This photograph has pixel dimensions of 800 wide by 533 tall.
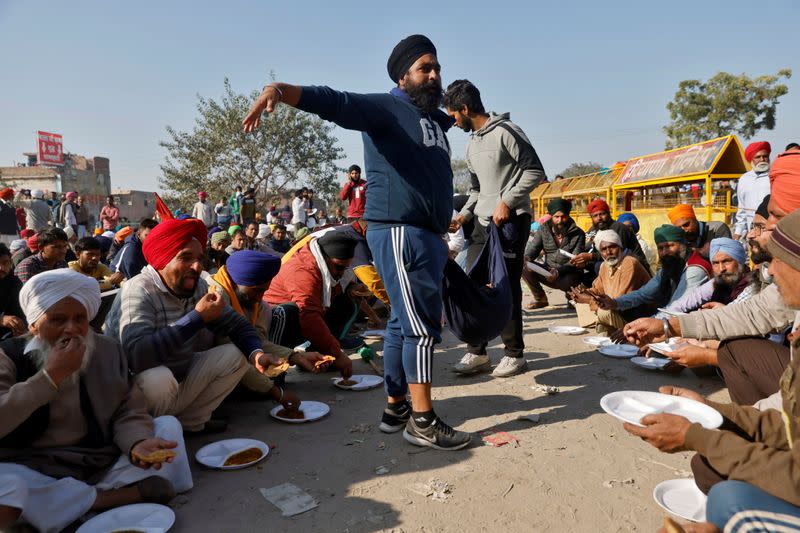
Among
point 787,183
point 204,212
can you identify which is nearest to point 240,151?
point 204,212

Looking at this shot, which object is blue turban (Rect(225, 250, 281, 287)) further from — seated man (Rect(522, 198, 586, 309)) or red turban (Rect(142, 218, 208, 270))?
Answer: seated man (Rect(522, 198, 586, 309))

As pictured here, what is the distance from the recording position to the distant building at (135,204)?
39.5 meters

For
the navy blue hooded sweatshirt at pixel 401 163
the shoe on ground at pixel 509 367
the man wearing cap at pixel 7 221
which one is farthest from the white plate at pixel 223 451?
the man wearing cap at pixel 7 221

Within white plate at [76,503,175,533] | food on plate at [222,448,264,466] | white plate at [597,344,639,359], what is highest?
white plate at [597,344,639,359]

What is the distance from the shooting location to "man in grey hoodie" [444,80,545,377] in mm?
4059

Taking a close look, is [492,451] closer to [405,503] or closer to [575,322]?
[405,503]

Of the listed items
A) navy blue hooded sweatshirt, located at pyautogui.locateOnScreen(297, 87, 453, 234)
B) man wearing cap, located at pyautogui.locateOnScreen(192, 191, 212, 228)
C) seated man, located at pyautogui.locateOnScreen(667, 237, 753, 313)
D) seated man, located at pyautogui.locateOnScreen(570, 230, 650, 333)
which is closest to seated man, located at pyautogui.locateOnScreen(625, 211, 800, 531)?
navy blue hooded sweatshirt, located at pyautogui.locateOnScreen(297, 87, 453, 234)

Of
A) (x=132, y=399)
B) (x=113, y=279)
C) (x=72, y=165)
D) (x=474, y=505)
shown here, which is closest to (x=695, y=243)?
(x=474, y=505)

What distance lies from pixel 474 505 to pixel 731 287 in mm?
2973

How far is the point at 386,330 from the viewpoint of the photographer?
3488 millimetres

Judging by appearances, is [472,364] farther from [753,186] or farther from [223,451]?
[753,186]

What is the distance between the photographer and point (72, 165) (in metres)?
51.2

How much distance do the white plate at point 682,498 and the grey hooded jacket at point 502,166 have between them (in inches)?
87.9

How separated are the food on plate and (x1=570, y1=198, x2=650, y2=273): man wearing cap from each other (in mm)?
4817
